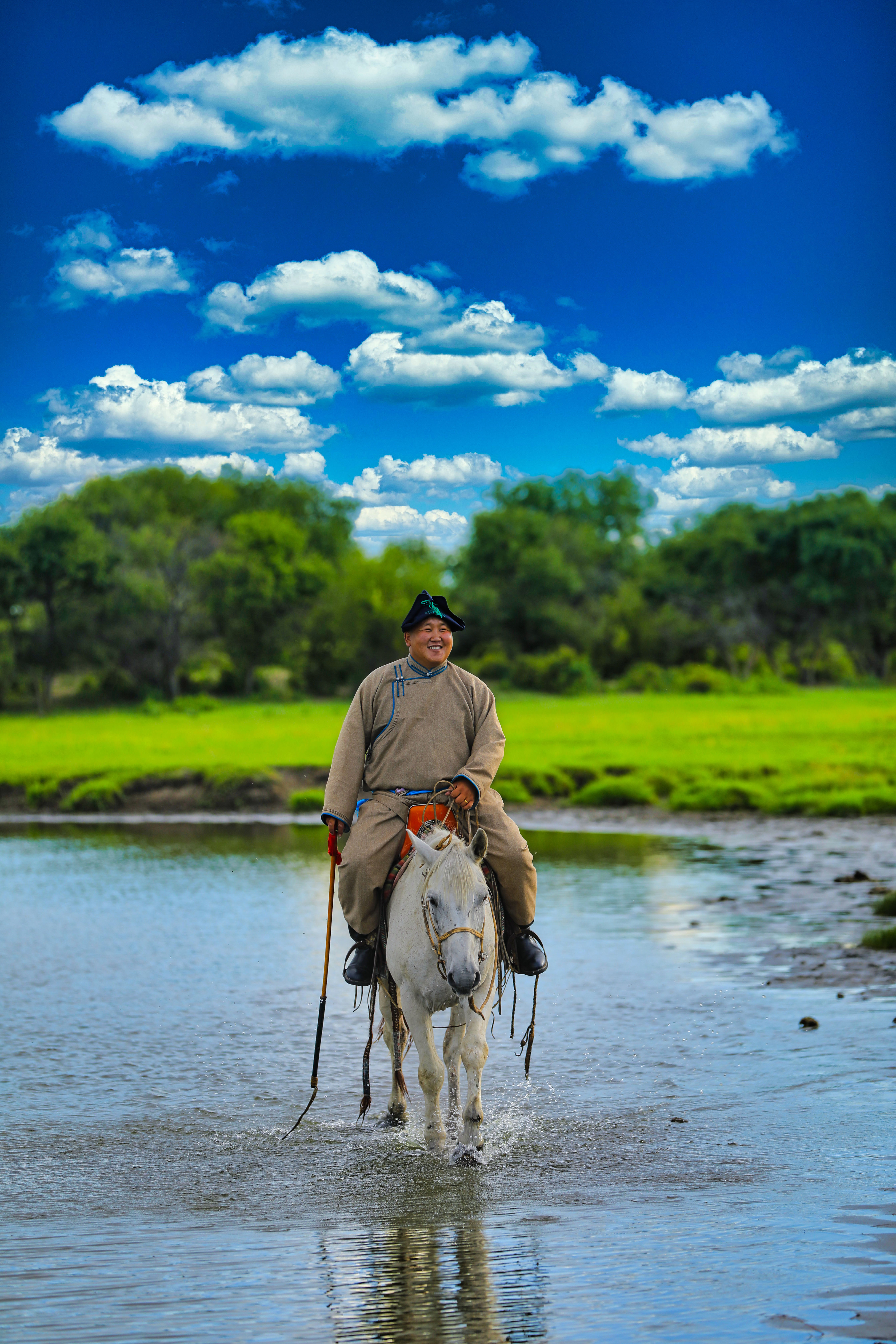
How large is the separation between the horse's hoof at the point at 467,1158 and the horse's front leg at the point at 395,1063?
2.88ft

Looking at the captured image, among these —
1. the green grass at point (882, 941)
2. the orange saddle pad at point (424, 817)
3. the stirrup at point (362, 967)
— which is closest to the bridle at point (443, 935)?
the orange saddle pad at point (424, 817)

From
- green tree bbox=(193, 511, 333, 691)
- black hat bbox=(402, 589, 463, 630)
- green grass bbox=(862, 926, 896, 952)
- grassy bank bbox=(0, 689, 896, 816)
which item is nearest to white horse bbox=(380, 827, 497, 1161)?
black hat bbox=(402, 589, 463, 630)

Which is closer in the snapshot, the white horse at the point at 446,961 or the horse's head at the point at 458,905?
the horse's head at the point at 458,905

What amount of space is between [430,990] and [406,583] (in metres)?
59.6

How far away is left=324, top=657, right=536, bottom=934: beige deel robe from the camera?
7.48m

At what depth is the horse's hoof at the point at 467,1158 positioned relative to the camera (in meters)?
6.89

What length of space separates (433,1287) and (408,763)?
3.03 meters

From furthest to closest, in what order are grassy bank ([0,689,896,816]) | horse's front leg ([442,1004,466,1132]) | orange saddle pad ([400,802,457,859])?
1. grassy bank ([0,689,896,816])
2. orange saddle pad ([400,802,457,859])
3. horse's front leg ([442,1004,466,1132])

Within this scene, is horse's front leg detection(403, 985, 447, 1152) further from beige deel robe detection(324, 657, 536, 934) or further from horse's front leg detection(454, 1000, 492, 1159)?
beige deel robe detection(324, 657, 536, 934)

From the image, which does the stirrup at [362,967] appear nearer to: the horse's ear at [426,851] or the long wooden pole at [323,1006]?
the long wooden pole at [323,1006]

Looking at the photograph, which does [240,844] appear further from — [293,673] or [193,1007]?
[293,673]

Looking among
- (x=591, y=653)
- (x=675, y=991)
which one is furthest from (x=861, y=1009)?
(x=591, y=653)

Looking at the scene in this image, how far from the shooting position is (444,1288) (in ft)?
17.1

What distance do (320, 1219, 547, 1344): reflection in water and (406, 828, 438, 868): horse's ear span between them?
173 cm
